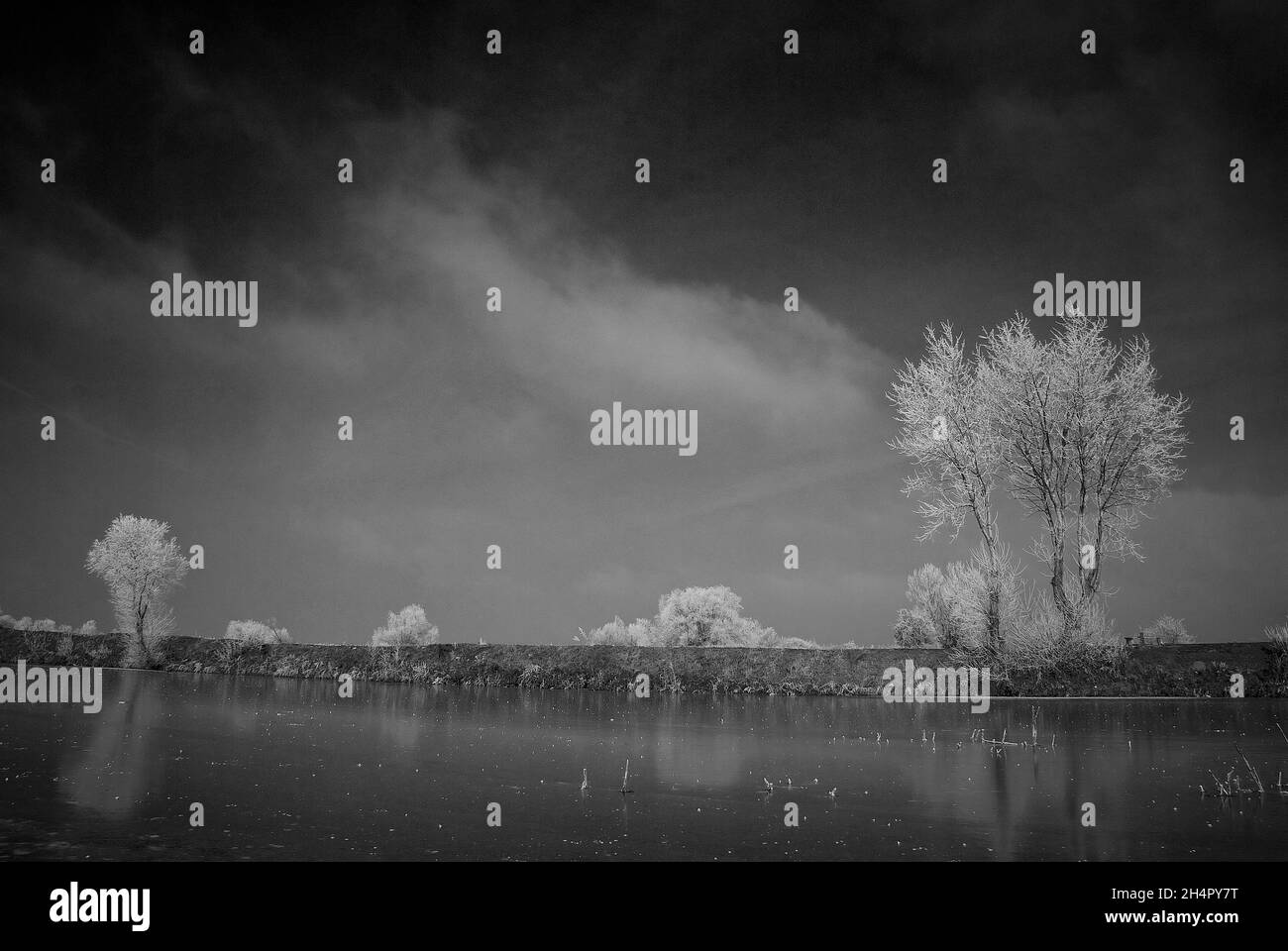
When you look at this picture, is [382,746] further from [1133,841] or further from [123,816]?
[1133,841]

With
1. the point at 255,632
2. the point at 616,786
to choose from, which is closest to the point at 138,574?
the point at 255,632

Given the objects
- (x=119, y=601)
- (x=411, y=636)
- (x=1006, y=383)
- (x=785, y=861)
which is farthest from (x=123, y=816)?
(x=411, y=636)

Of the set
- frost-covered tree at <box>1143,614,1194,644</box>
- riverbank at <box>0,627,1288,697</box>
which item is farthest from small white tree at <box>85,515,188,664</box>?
frost-covered tree at <box>1143,614,1194,644</box>

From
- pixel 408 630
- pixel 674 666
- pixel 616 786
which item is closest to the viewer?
pixel 616 786

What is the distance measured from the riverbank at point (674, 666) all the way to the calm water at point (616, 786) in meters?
4.76

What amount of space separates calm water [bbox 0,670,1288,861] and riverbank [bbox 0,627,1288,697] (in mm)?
4761

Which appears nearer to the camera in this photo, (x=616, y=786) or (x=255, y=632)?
(x=616, y=786)

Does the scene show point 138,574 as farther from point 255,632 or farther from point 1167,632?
point 1167,632

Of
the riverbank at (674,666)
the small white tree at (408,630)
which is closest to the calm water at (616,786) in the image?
the riverbank at (674,666)

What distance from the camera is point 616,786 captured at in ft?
39.3

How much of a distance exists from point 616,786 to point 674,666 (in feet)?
62.0

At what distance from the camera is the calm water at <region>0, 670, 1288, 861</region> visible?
8797mm

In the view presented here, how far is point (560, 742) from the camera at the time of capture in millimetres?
16406

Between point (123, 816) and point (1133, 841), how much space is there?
1152cm
